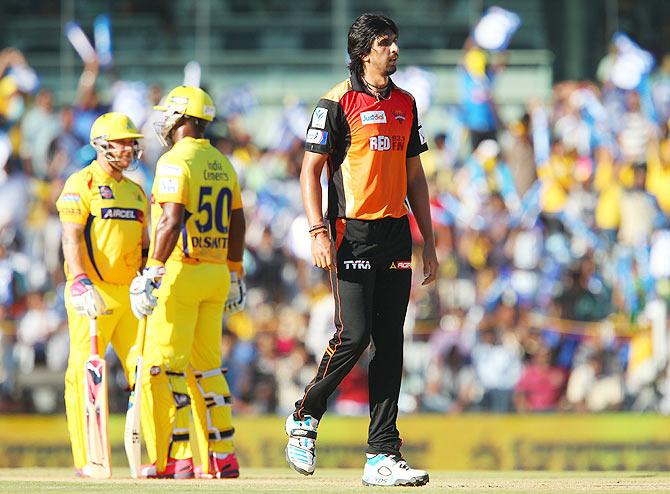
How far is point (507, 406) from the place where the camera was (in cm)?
1633

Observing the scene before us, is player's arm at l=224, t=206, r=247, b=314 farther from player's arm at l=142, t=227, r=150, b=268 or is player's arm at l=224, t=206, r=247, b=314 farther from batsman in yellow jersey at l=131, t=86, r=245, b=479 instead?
player's arm at l=142, t=227, r=150, b=268

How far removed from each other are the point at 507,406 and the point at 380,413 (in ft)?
25.8

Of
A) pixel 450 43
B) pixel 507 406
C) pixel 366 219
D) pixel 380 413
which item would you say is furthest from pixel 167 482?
pixel 450 43

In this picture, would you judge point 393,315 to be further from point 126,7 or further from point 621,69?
point 126,7

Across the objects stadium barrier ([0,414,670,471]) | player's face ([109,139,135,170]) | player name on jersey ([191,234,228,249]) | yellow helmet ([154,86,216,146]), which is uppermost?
yellow helmet ([154,86,216,146])

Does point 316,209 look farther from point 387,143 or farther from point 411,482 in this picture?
point 411,482

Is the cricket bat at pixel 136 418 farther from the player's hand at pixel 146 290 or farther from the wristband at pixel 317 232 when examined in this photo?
the wristband at pixel 317 232

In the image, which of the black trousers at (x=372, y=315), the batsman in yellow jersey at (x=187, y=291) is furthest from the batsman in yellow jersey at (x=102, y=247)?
the black trousers at (x=372, y=315)

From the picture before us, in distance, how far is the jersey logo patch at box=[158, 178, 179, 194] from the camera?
9.96m

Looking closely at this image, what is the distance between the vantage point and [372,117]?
8.62m

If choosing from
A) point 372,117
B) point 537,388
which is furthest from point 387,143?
point 537,388


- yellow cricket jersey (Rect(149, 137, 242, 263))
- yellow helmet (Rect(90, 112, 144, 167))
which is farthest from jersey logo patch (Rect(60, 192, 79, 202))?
yellow cricket jersey (Rect(149, 137, 242, 263))

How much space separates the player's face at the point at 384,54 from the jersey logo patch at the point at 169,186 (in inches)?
77.1

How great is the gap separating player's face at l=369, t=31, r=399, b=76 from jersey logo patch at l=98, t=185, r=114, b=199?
2881 millimetres
